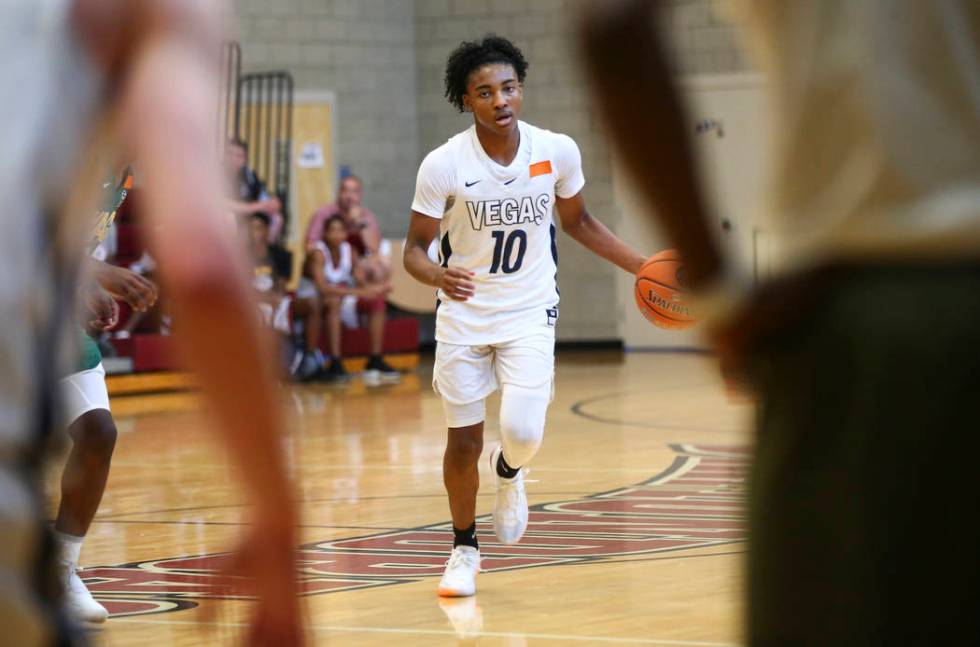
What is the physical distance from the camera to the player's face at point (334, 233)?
15.5 metres

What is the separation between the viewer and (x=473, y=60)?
6.19 meters

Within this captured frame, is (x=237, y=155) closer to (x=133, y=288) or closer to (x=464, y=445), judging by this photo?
(x=464, y=445)

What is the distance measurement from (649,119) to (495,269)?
4430 millimetres

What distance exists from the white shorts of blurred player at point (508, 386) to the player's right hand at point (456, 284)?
0.71 ft

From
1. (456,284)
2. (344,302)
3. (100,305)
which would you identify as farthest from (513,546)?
(344,302)

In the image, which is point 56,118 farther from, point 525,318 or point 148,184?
point 525,318

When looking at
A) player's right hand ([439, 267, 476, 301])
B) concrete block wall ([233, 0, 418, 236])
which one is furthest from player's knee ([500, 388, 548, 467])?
concrete block wall ([233, 0, 418, 236])

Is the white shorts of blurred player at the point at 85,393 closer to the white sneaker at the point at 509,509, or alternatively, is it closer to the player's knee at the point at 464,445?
the player's knee at the point at 464,445

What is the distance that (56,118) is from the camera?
53.8 inches

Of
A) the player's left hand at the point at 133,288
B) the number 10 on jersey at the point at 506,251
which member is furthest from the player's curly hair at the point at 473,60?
the player's left hand at the point at 133,288

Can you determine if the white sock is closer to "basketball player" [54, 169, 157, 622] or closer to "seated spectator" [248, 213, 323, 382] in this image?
"basketball player" [54, 169, 157, 622]

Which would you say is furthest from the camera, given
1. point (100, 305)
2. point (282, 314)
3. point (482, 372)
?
point (282, 314)

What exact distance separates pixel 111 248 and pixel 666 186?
13401 mm

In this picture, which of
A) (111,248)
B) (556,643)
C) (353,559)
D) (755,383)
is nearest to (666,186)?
(755,383)
